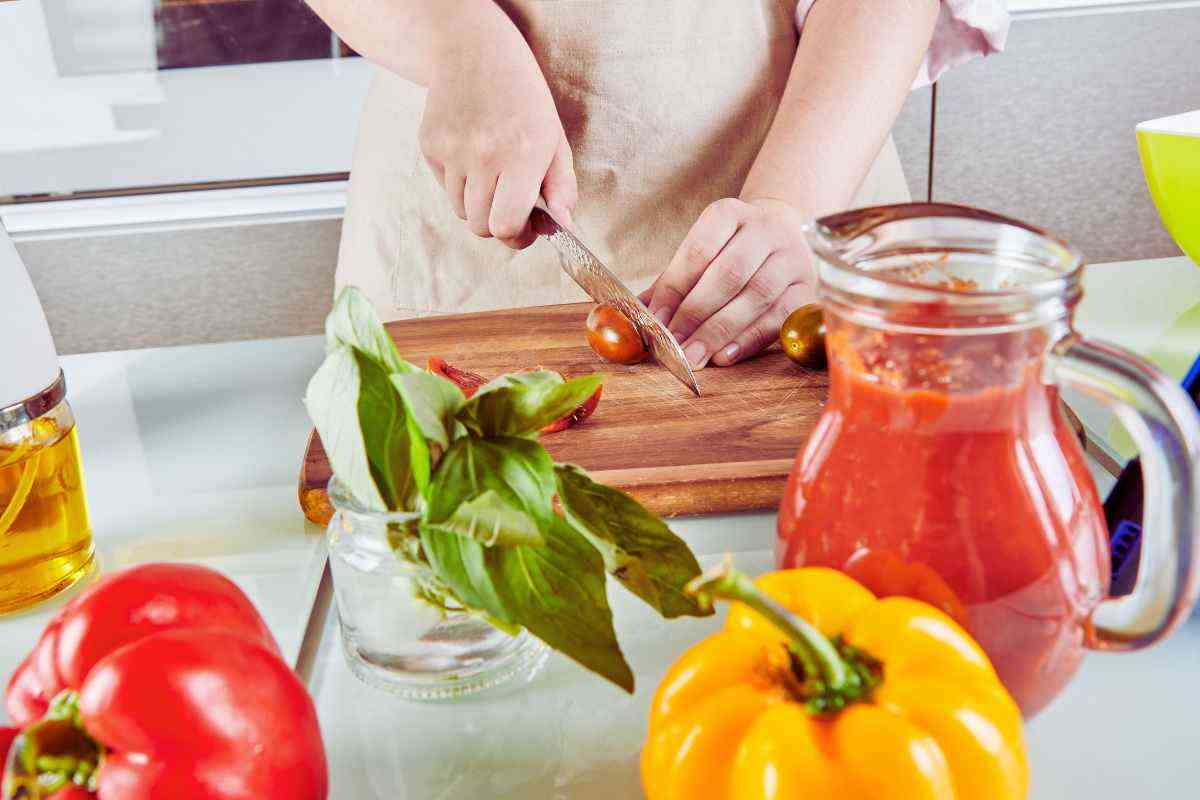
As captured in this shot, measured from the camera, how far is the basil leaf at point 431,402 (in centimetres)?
46

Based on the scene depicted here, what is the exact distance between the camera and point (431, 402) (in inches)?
18.5

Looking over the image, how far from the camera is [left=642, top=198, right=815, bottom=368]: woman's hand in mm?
977

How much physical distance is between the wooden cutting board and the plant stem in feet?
1.19

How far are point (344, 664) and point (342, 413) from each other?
0.58 feet

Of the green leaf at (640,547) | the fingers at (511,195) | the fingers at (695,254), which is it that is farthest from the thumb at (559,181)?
the green leaf at (640,547)

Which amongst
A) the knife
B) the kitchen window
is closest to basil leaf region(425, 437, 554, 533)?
the knife

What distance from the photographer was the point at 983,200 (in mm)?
2135

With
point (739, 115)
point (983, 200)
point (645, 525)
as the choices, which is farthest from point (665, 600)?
point (983, 200)

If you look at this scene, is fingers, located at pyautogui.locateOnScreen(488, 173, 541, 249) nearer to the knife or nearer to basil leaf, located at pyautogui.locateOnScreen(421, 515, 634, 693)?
the knife

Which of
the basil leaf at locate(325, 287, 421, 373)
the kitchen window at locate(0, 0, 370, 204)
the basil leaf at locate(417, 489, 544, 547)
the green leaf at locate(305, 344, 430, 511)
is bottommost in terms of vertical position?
the kitchen window at locate(0, 0, 370, 204)

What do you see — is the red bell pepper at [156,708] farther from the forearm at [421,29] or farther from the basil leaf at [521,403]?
the forearm at [421,29]

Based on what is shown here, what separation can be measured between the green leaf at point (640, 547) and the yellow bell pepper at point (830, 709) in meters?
0.08

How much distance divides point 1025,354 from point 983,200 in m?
1.81

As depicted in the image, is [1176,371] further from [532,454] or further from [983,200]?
[983,200]
